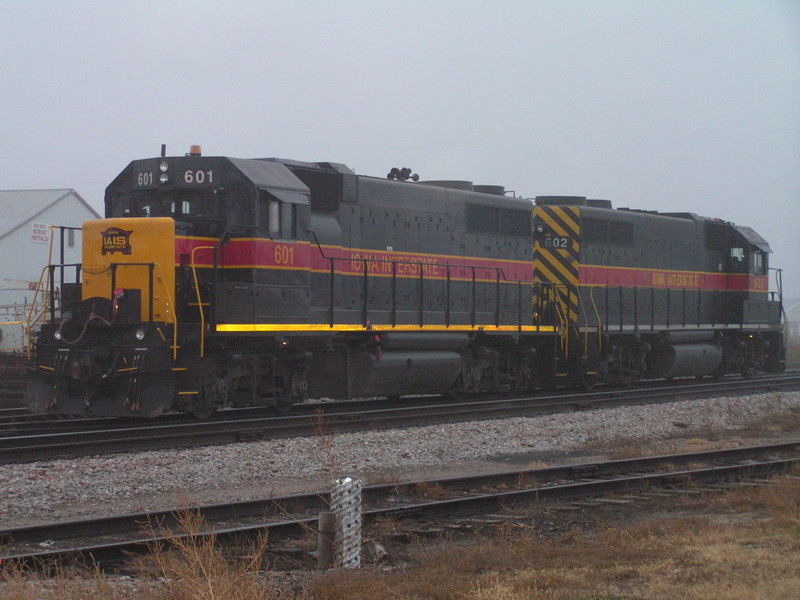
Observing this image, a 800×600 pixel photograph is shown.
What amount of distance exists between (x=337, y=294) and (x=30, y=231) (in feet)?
116

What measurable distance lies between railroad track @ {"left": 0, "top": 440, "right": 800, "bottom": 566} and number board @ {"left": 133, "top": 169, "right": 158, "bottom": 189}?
638 centimetres

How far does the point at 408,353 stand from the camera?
15984 mm

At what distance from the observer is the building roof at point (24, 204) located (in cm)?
4590

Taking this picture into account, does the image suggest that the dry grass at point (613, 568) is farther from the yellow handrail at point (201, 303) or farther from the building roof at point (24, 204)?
the building roof at point (24, 204)

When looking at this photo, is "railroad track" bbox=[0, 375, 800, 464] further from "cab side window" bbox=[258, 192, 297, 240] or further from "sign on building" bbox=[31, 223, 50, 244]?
"sign on building" bbox=[31, 223, 50, 244]

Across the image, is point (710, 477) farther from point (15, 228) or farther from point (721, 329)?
point (15, 228)

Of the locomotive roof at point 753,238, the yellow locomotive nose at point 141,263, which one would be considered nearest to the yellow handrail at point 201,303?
the yellow locomotive nose at point 141,263

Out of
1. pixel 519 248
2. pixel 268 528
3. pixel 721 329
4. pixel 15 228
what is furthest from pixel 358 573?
pixel 15 228

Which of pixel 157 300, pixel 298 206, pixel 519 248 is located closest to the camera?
pixel 157 300

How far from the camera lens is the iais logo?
12891 mm

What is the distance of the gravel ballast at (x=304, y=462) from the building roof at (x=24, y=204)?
36553 millimetres

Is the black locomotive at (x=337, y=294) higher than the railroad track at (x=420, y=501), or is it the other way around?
the black locomotive at (x=337, y=294)

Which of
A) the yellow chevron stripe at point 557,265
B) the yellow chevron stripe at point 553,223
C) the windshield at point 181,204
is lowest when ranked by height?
the yellow chevron stripe at point 557,265

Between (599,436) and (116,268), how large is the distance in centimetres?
699
